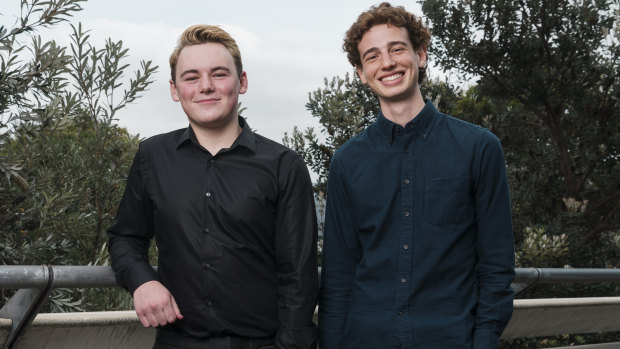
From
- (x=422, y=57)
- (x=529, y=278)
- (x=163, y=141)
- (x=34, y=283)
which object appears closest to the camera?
(x=34, y=283)

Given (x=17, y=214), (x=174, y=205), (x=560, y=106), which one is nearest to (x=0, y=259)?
(x=17, y=214)

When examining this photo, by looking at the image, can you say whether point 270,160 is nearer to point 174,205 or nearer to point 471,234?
point 174,205

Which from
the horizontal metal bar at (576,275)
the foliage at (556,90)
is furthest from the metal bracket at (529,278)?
the foliage at (556,90)

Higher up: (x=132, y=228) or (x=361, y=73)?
(x=361, y=73)

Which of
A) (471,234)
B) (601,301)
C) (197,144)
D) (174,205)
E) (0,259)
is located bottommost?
(601,301)

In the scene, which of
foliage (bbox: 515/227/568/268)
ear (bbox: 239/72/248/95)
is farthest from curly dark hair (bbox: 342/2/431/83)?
foliage (bbox: 515/227/568/268)

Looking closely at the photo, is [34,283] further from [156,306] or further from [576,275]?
[576,275]

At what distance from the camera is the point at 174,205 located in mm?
2502

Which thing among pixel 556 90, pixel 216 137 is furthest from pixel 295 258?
pixel 556 90

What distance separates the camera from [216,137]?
263cm

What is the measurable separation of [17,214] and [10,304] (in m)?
2.28

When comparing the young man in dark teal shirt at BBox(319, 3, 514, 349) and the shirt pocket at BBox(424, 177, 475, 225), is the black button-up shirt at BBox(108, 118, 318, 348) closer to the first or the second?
the young man in dark teal shirt at BBox(319, 3, 514, 349)

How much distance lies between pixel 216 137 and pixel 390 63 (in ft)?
2.58

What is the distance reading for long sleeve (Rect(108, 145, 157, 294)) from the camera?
2.55 meters
